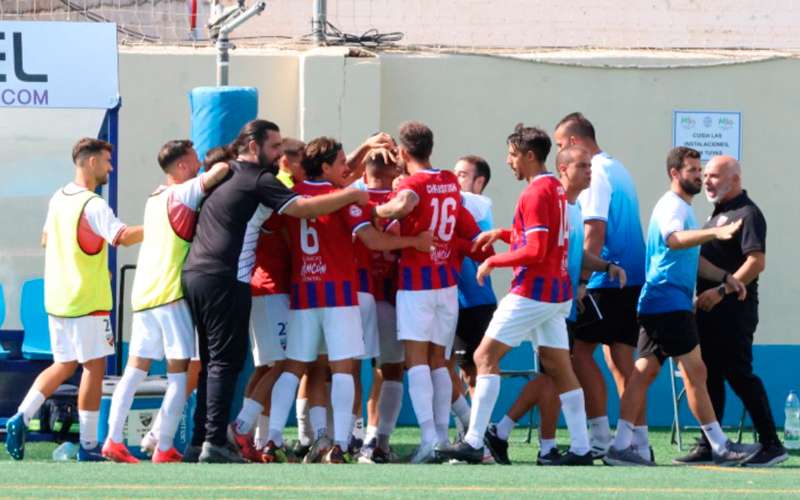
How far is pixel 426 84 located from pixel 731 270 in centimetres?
335

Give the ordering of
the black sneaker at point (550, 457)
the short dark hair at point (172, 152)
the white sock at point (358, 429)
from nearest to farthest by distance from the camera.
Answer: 1. the black sneaker at point (550, 457)
2. the short dark hair at point (172, 152)
3. the white sock at point (358, 429)

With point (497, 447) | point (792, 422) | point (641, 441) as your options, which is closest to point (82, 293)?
point (497, 447)

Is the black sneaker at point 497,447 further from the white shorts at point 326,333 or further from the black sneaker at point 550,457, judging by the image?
the white shorts at point 326,333

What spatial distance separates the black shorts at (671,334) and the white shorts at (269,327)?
7.15 feet

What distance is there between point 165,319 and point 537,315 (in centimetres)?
215

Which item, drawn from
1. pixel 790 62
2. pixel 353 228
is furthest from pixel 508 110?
pixel 353 228

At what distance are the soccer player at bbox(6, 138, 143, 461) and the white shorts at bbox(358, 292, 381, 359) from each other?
1.38 metres

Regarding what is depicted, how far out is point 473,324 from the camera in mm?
9992

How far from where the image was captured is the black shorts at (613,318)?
9.63 metres

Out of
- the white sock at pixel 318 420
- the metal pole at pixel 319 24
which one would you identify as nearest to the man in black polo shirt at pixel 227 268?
the white sock at pixel 318 420

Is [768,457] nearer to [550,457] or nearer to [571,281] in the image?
[550,457]

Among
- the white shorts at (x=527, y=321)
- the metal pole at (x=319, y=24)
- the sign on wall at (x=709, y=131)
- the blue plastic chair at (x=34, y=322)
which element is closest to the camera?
the white shorts at (x=527, y=321)

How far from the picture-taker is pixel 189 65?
481 inches

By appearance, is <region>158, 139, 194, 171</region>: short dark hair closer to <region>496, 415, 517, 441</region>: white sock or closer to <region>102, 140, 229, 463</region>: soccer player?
<region>102, 140, 229, 463</region>: soccer player
